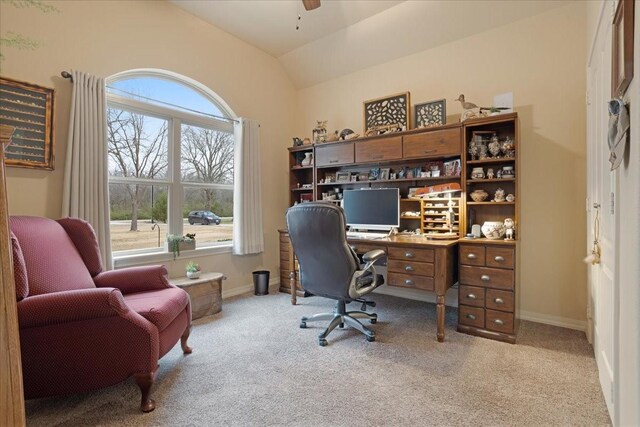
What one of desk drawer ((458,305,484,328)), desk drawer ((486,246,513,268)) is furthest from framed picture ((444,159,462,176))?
desk drawer ((458,305,484,328))

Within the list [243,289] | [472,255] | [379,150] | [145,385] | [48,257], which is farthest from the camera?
[243,289]

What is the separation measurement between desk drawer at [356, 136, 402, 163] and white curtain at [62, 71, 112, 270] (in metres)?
2.54

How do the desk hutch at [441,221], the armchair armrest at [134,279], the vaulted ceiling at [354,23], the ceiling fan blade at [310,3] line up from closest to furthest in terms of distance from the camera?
the armchair armrest at [134,279] → the ceiling fan blade at [310,3] → the desk hutch at [441,221] → the vaulted ceiling at [354,23]

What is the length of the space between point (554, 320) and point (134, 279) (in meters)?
3.56

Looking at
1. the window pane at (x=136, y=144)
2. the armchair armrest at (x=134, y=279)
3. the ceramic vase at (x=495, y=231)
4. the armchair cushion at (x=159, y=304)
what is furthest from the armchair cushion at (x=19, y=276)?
the ceramic vase at (x=495, y=231)

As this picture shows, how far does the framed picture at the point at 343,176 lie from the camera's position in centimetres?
384

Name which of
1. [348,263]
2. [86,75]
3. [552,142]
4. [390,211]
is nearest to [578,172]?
[552,142]

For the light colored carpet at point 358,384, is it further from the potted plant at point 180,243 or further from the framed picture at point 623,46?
the framed picture at point 623,46

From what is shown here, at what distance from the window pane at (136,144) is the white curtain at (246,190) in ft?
2.65

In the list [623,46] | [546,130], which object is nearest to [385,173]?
[546,130]

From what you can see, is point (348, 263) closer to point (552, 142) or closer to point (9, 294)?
point (9, 294)

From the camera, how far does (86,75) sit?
2.53 m

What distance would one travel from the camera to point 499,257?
2465 millimetres

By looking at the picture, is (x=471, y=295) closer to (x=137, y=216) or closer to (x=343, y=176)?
(x=343, y=176)
